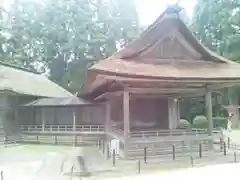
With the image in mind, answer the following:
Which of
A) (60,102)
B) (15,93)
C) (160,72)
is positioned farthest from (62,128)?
(160,72)

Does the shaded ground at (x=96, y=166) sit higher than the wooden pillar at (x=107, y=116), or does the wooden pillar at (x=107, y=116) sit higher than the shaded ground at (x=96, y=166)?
the wooden pillar at (x=107, y=116)

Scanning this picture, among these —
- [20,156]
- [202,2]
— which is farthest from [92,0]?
[20,156]

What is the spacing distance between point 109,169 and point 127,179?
1752 mm

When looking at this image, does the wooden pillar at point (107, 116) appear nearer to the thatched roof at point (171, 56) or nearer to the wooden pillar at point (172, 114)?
the wooden pillar at point (172, 114)

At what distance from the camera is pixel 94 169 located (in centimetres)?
1110

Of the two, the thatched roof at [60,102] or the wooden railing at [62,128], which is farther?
the thatched roof at [60,102]

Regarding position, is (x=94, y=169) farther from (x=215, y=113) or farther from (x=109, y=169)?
(x=215, y=113)

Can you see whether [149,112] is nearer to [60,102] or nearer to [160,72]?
[160,72]

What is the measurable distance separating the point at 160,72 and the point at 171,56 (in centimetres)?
244

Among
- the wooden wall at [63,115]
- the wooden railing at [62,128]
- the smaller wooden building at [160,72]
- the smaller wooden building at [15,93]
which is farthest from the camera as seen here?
the smaller wooden building at [15,93]

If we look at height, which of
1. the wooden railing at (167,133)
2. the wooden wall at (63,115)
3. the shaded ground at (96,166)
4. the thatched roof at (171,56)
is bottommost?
the shaded ground at (96,166)

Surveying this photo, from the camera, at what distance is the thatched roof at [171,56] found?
44.0 ft

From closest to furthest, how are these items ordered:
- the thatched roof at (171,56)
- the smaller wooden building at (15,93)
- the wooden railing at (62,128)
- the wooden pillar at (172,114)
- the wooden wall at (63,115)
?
the thatched roof at (171,56) → the wooden pillar at (172,114) → the wooden railing at (62,128) → the wooden wall at (63,115) → the smaller wooden building at (15,93)

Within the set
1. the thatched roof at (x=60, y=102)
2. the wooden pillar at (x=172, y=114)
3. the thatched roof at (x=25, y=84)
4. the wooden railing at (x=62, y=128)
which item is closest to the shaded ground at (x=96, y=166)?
→ the wooden pillar at (x=172, y=114)
